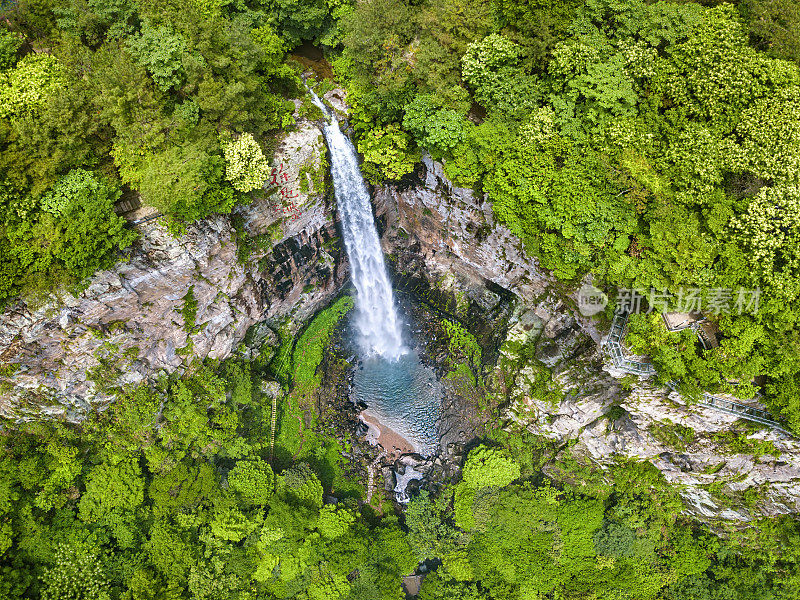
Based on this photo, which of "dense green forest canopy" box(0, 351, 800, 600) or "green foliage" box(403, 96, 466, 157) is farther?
"dense green forest canopy" box(0, 351, 800, 600)

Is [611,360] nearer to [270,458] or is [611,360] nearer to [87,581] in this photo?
[270,458]

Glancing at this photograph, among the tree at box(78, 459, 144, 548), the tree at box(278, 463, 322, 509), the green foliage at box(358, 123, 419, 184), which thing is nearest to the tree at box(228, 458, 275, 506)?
the tree at box(278, 463, 322, 509)

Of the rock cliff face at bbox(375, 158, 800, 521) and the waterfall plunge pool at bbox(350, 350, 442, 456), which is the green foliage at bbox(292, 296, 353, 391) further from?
the rock cliff face at bbox(375, 158, 800, 521)

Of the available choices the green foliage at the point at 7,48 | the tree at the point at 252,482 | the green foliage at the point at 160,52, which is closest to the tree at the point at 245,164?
the green foliage at the point at 160,52

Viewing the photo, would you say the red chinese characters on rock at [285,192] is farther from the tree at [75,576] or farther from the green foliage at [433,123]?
the tree at [75,576]

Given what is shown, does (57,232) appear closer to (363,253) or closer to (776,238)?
(363,253)
